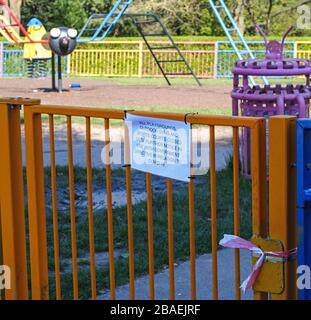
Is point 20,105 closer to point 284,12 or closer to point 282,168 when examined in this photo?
point 282,168

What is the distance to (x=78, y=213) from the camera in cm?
729

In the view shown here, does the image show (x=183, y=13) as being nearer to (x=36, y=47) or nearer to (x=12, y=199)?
(x=36, y=47)

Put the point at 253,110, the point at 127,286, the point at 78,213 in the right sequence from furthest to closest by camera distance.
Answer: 1. the point at 253,110
2. the point at 78,213
3. the point at 127,286

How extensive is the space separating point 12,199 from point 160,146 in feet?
3.36

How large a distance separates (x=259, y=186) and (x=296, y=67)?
555 centimetres

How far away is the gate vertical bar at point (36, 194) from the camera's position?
4.02 m

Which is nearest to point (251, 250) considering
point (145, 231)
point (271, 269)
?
point (271, 269)

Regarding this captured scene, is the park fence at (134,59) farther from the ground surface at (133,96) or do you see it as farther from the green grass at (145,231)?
the green grass at (145,231)

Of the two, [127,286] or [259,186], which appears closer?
[259,186]

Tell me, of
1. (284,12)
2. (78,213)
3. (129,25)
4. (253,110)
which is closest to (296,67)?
(253,110)

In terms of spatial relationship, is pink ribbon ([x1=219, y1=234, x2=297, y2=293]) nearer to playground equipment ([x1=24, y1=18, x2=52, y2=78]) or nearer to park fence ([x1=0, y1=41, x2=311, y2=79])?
playground equipment ([x1=24, y1=18, x2=52, y2=78])

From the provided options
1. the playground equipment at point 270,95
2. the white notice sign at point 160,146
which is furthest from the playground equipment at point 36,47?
the white notice sign at point 160,146

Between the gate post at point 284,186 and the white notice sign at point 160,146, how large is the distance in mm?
437

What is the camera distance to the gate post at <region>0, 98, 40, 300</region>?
4141mm
